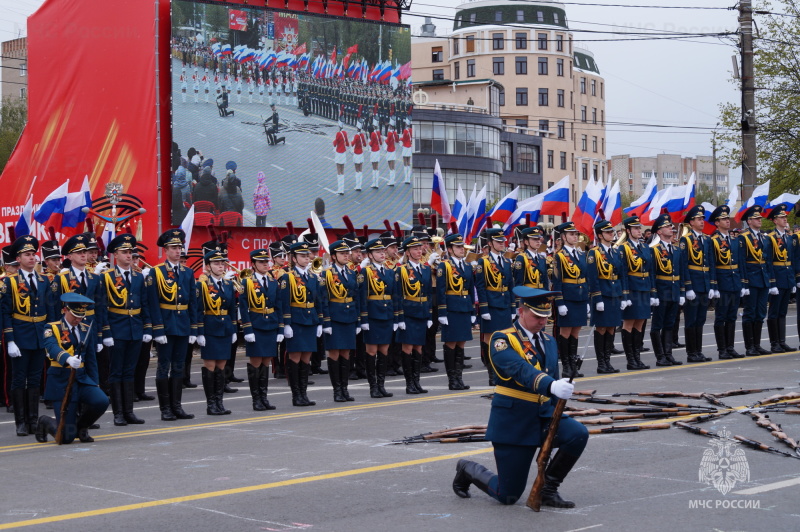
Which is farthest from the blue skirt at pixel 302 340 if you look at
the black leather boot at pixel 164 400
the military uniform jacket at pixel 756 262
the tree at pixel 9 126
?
the tree at pixel 9 126

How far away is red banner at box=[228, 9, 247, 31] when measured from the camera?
30562 millimetres

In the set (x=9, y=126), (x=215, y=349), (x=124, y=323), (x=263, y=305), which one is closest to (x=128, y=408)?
(x=124, y=323)

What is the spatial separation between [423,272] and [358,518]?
776 cm

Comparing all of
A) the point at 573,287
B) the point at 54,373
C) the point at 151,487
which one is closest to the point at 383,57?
the point at 573,287

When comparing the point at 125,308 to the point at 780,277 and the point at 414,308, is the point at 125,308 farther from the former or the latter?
the point at 780,277

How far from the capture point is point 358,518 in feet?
23.2

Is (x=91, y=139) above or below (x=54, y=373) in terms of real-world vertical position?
above

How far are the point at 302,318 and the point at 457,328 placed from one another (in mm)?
2184

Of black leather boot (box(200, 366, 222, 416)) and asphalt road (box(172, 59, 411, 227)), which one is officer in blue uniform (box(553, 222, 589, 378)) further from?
asphalt road (box(172, 59, 411, 227))

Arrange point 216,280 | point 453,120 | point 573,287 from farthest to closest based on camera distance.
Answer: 1. point 453,120
2. point 573,287
3. point 216,280

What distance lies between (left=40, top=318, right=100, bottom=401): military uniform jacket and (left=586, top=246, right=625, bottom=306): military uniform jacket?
303 inches

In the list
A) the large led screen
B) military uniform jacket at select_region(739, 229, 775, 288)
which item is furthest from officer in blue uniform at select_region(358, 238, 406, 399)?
the large led screen

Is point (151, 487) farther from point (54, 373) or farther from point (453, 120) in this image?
point (453, 120)

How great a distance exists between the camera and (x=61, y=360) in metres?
10.6
